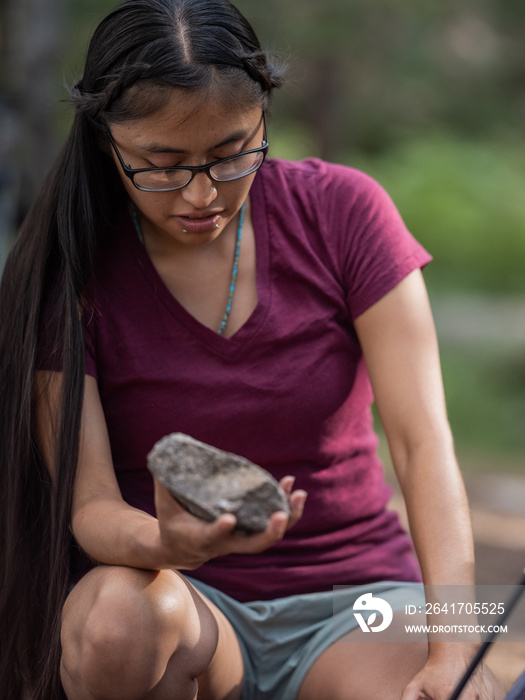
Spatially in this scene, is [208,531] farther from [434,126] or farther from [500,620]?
[434,126]

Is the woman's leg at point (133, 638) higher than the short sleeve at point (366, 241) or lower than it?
lower

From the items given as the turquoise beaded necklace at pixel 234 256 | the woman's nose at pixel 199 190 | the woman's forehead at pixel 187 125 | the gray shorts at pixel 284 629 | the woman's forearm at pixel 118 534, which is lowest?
the gray shorts at pixel 284 629

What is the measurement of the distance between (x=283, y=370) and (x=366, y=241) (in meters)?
0.33

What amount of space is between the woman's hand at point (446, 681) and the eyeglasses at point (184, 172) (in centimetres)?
96

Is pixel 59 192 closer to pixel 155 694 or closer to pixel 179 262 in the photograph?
pixel 179 262

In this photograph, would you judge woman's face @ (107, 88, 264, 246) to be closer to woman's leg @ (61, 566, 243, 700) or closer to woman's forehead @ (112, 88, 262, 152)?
woman's forehead @ (112, 88, 262, 152)

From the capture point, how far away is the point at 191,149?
1.77 m

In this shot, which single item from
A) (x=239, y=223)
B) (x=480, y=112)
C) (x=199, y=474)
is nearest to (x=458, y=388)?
(x=239, y=223)

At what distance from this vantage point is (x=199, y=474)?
4.85 ft

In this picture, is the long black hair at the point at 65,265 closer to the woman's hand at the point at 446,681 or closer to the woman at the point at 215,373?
the woman at the point at 215,373

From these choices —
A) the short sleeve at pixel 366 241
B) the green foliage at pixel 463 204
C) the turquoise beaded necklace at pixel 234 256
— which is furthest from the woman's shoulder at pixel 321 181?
the green foliage at pixel 463 204

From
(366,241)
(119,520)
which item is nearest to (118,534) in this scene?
(119,520)

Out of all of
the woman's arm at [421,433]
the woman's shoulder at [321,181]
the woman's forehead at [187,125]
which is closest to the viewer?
the woman's forehead at [187,125]

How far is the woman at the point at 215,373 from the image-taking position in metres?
1.79
